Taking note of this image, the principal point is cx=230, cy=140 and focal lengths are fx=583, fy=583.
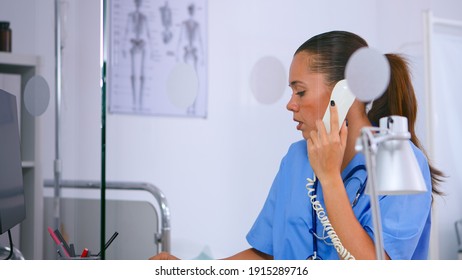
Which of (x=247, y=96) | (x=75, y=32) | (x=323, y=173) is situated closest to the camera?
(x=323, y=173)

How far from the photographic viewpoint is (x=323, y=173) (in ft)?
3.97

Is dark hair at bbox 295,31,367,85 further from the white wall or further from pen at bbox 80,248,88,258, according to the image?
pen at bbox 80,248,88,258

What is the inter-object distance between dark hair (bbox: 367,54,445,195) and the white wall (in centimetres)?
4

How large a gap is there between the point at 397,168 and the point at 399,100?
0.30 m

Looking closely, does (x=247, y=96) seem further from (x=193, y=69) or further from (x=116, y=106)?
(x=116, y=106)

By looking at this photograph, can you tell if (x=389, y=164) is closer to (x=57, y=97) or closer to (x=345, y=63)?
(x=345, y=63)

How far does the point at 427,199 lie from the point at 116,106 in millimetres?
771

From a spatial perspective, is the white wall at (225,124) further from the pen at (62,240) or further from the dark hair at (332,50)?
the pen at (62,240)

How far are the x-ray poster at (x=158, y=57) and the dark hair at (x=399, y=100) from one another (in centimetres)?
41

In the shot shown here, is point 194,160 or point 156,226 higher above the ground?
point 194,160

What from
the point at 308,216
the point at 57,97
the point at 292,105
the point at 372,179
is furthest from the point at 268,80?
the point at 57,97

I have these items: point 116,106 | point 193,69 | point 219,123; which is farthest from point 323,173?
point 116,106

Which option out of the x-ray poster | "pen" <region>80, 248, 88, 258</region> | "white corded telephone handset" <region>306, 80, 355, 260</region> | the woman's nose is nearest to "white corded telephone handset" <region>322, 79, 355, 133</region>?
"white corded telephone handset" <region>306, 80, 355, 260</region>

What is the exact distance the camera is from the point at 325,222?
122 centimetres
